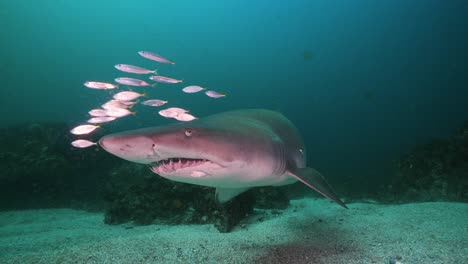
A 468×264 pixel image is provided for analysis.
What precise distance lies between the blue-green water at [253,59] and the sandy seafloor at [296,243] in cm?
8244

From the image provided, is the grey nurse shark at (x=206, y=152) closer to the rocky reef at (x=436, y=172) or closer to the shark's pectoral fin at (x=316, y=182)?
the shark's pectoral fin at (x=316, y=182)

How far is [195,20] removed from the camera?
107 meters

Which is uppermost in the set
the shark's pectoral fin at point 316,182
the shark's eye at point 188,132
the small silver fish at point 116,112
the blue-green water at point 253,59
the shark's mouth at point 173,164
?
the blue-green water at point 253,59

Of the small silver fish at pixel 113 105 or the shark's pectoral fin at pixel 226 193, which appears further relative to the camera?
the small silver fish at pixel 113 105

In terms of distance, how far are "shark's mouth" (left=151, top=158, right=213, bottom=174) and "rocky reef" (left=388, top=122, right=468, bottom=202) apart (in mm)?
7041

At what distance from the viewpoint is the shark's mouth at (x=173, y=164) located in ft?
6.98

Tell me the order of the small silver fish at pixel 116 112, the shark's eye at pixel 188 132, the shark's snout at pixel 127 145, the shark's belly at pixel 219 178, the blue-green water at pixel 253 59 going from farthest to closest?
the blue-green water at pixel 253 59, the small silver fish at pixel 116 112, the shark's belly at pixel 219 178, the shark's eye at pixel 188 132, the shark's snout at pixel 127 145

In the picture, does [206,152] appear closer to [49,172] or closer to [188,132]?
[188,132]

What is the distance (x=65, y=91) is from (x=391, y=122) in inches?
5260

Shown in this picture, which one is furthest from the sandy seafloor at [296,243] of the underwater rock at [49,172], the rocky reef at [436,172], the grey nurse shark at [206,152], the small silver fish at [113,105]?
the underwater rock at [49,172]

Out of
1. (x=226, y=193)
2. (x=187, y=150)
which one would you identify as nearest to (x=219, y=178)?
(x=187, y=150)

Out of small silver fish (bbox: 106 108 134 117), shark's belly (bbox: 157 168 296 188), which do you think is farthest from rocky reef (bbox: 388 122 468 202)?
small silver fish (bbox: 106 108 134 117)

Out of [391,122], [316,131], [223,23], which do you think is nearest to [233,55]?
[223,23]

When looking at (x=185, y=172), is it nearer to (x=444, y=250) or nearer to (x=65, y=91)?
(x=444, y=250)
